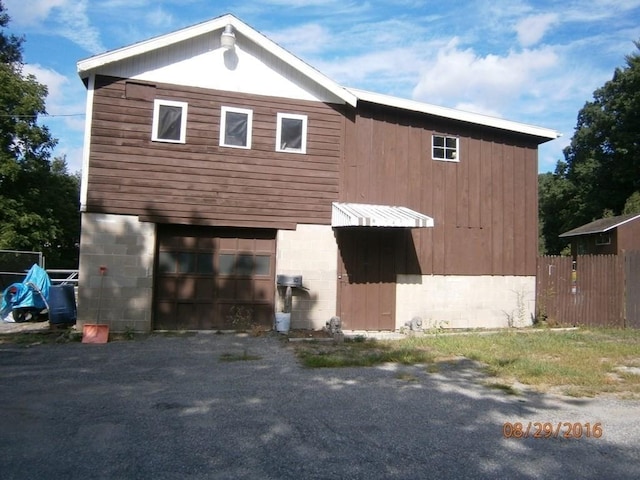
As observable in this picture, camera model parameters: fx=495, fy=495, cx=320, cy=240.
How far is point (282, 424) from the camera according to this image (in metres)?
5.16

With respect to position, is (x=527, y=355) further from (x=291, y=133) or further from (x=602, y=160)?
(x=602, y=160)

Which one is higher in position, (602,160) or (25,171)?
(602,160)

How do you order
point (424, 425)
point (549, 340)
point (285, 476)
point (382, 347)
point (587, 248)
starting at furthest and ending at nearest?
point (587, 248)
point (549, 340)
point (382, 347)
point (424, 425)
point (285, 476)

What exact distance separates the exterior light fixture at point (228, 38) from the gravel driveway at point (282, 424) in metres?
7.03

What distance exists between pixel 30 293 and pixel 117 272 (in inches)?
119

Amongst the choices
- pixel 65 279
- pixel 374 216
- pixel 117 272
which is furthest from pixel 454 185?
pixel 65 279

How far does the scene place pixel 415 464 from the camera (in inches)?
166

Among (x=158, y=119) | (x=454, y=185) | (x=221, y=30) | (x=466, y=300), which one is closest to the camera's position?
(x=158, y=119)

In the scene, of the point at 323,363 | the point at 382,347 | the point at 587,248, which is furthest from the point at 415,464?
the point at 587,248

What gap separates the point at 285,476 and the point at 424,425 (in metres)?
1.89

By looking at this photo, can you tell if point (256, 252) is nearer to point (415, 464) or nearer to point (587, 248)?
point (415, 464)

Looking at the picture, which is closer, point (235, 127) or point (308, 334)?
point (308, 334)

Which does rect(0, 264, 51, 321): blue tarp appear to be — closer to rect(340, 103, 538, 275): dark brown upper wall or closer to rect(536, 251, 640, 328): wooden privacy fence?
rect(340, 103, 538, 275): dark brown upper wall
